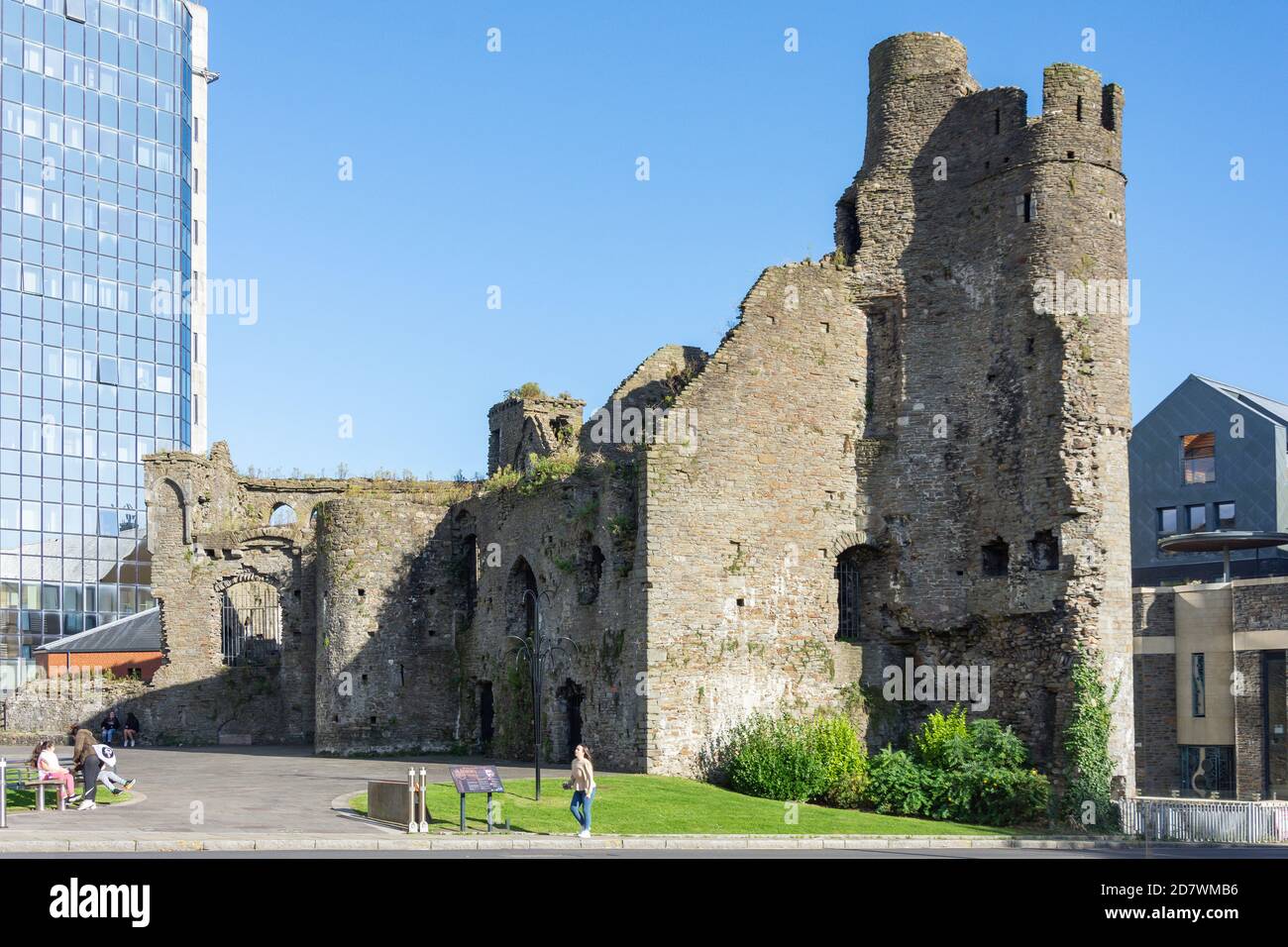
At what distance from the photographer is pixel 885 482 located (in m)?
38.4

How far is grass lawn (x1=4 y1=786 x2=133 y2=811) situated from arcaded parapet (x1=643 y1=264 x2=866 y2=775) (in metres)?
11.3

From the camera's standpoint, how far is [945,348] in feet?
125

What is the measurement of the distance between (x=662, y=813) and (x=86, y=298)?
83.0 meters

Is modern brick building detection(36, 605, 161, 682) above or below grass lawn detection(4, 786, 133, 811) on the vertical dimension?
above

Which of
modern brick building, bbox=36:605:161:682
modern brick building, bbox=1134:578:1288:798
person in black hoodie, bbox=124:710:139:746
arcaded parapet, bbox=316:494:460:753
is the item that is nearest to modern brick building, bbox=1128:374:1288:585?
modern brick building, bbox=1134:578:1288:798

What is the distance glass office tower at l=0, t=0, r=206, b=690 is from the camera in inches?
3868

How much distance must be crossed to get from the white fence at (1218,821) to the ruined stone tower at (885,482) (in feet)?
9.18

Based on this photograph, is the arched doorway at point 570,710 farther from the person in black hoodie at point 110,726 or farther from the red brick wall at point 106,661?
the red brick wall at point 106,661

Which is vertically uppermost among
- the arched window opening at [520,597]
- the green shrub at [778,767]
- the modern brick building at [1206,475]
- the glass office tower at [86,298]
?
the glass office tower at [86,298]

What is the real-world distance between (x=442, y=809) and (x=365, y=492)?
821 inches

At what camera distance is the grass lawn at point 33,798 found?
2694cm

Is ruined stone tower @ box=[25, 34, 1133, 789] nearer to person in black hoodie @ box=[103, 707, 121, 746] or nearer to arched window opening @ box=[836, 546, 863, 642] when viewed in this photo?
arched window opening @ box=[836, 546, 863, 642]

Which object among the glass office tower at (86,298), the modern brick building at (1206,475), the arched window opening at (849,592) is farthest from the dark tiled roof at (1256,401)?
the glass office tower at (86,298)

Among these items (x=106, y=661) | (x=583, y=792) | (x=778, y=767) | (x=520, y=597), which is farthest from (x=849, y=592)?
(x=106, y=661)
